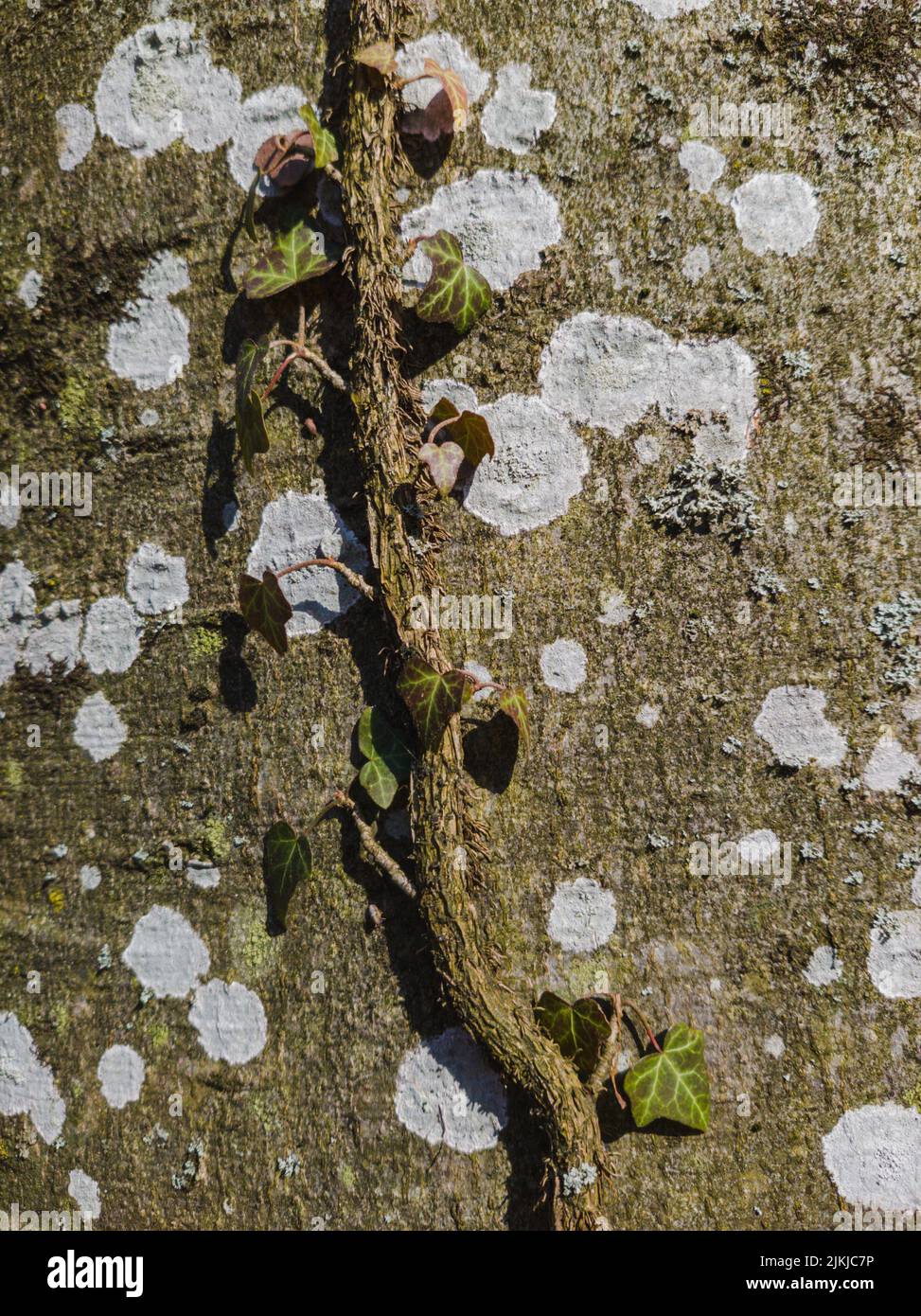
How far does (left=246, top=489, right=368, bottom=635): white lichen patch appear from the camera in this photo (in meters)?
1.44

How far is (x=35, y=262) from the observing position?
1.55m

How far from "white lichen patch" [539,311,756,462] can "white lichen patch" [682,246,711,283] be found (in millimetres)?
100

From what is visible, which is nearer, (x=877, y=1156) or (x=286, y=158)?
(x=877, y=1156)

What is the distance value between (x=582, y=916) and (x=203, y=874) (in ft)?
2.13

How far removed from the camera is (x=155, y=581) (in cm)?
150

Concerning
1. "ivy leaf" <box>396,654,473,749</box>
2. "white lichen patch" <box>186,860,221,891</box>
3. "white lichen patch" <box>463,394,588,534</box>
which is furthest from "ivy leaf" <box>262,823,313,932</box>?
"white lichen patch" <box>463,394,588,534</box>

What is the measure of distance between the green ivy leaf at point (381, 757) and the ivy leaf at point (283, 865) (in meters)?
0.15

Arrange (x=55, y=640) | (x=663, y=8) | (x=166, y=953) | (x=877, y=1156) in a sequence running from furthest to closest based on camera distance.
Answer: (x=55, y=640) < (x=166, y=953) < (x=663, y=8) < (x=877, y=1156)

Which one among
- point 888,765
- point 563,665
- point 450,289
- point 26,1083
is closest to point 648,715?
point 563,665

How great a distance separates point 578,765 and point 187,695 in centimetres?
69

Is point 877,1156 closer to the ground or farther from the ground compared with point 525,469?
closer to the ground

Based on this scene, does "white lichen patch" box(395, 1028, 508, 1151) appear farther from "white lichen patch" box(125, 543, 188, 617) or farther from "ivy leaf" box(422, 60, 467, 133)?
"ivy leaf" box(422, 60, 467, 133)

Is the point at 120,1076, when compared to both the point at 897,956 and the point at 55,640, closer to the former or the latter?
the point at 55,640

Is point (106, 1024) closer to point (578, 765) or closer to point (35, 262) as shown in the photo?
point (578, 765)
